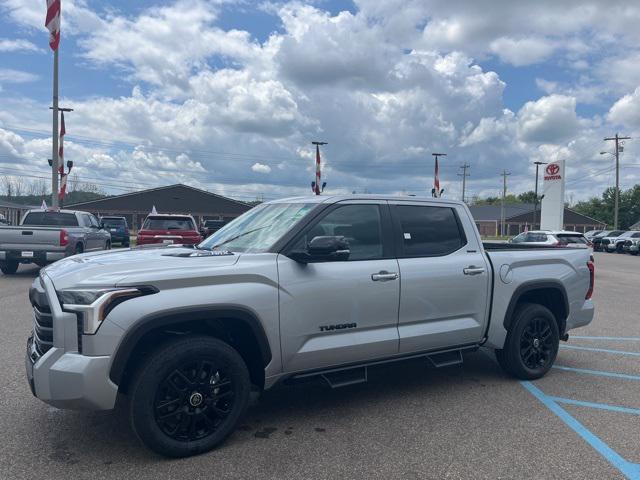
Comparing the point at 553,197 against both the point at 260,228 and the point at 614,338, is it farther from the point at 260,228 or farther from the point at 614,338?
the point at 260,228

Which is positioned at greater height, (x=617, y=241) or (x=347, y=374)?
(x=347, y=374)

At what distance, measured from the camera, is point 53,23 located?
61.3 ft

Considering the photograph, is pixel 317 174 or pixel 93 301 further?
pixel 317 174

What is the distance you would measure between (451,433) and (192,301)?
2191 mm

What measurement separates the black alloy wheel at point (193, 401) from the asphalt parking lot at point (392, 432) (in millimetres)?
190

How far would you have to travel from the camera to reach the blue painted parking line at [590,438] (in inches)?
137

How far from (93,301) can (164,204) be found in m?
55.3

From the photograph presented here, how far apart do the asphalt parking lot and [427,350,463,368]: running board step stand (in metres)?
0.31

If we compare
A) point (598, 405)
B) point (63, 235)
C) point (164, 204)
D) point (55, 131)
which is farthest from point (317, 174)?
point (164, 204)

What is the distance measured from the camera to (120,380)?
3398 millimetres

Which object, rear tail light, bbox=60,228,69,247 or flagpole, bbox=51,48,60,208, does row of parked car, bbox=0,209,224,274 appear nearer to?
rear tail light, bbox=60,228,69,247

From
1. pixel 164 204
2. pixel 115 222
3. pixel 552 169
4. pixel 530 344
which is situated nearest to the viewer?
pixel 530 344

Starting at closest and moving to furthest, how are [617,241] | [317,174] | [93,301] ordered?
1. [93,301]
2. [317,174]
3. [617,241]

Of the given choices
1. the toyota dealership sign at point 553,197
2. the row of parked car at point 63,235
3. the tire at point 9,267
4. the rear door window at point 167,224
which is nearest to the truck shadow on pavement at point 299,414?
the row of parked car at point 63,235
